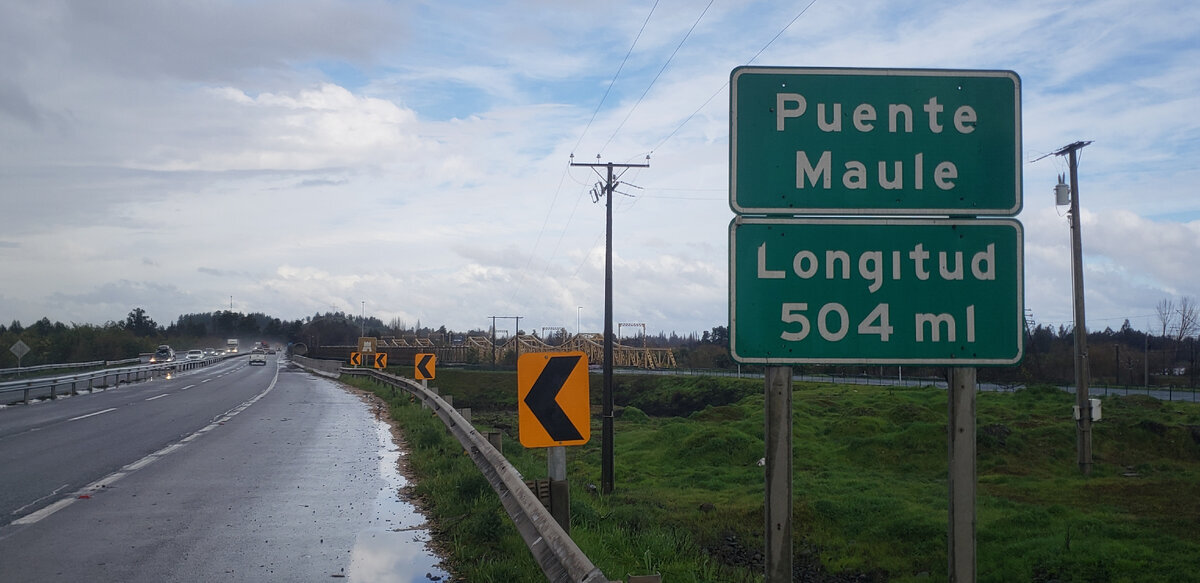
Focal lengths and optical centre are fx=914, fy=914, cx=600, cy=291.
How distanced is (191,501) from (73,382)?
92.1 feet

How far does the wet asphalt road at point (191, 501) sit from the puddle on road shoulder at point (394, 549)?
36 millimetres

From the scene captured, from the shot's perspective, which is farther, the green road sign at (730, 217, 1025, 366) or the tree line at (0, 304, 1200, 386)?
the tree line at (0, 304, 1200, 386)

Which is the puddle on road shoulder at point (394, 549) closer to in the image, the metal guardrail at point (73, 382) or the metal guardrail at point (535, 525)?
the metal guardrail at point (535, 525)

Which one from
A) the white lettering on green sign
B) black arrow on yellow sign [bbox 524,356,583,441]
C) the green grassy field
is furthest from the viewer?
the green grassy field

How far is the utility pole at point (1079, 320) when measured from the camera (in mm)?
25484

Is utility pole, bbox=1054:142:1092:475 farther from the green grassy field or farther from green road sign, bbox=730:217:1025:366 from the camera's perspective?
green road sign, bbox=730:217:1025:366

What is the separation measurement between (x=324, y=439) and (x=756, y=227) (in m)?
14.5

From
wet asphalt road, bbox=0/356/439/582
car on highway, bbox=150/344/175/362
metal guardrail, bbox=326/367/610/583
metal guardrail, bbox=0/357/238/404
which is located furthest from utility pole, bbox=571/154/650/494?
car on highway, bbox=150/344/175/362

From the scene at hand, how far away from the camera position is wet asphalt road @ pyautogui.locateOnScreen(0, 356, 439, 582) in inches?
281

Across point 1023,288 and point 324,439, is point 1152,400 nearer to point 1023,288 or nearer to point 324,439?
point 324,439

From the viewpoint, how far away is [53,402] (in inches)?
1139

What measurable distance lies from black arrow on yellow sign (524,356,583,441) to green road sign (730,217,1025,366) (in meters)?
3.36

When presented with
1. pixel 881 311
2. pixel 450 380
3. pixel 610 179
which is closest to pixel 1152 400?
pixel 610 179

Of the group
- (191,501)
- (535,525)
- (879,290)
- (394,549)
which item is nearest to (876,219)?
(879,290)
